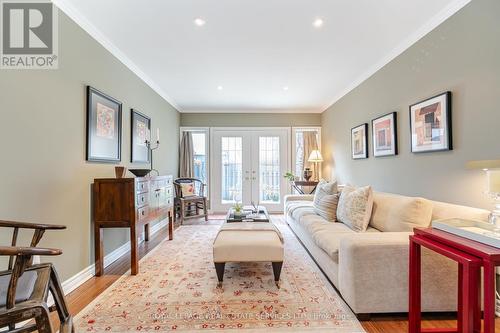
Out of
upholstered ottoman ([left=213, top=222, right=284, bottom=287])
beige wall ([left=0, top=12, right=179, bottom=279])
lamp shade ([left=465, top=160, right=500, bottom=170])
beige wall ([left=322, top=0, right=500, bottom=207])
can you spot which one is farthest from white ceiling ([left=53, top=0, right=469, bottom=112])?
upholstered ottoman ([left=213, top=222, right=284, bottom=287])

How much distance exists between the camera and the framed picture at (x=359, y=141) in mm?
3867

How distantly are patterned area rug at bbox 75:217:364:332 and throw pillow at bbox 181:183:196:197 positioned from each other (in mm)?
2335

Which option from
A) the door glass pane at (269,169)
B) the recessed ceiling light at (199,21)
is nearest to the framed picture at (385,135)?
the recessed ceiling light at (199,21)

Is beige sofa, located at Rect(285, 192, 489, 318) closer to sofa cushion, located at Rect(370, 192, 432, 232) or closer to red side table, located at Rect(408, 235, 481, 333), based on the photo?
red side table, located at Rect(408, 235, 481, 333)

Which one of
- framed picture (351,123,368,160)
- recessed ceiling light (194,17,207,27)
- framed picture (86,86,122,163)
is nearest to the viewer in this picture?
recessed ceiling light (194,17,207,27)

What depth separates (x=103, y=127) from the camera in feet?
9.13

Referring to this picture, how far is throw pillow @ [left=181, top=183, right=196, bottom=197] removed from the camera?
521cm

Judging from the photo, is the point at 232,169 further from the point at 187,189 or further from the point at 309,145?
the point at 309,145

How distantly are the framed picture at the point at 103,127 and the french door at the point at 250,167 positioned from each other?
3.14 m

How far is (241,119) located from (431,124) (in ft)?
13.9

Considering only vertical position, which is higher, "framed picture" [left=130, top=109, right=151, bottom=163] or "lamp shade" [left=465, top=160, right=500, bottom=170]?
"framed picture" [left=130, top=109, right=151, bottom=163]

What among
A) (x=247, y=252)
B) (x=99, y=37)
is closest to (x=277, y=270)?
(x=247, y=252)

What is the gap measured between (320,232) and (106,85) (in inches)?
116

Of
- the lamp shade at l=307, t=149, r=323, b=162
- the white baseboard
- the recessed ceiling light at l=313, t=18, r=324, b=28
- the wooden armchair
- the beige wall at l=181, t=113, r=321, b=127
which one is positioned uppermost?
the recessed ceiling light at l=313, t=18, r=324, b=28
